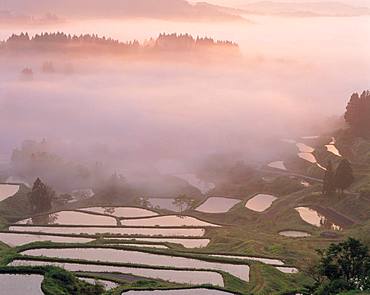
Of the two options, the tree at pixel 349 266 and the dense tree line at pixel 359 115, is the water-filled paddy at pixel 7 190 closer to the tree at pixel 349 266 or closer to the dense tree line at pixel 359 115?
the tree at pixel 349 266

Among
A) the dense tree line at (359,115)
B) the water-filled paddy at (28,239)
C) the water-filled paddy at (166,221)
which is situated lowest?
the water-filled paddy at (166,221)

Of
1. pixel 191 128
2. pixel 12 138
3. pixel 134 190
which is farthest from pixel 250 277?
pixel 12 138

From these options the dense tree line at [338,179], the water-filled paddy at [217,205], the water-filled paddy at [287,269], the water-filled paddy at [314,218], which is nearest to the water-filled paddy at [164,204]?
the water-filled paddy at [217,205]

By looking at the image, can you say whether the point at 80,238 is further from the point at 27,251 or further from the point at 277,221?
the point at 277,221

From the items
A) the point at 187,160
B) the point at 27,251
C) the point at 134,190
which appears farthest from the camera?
the point at 187,160

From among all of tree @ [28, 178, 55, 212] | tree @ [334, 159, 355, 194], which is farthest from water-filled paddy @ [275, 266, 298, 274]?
tree @ [28, 178, 55, 212]
